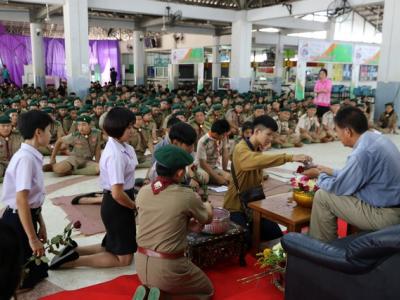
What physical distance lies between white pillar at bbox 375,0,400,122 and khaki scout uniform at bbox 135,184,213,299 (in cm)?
979

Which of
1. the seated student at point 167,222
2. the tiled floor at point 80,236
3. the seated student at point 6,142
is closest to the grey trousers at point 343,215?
the seated student at point 167,222

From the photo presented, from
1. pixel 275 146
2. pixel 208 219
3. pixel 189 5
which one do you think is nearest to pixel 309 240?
pixel 208 219

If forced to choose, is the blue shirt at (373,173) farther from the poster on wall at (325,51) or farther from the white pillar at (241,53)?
the white pillar at (241,53)

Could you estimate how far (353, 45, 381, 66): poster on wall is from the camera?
13164 millimetres

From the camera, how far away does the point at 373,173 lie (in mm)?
2832

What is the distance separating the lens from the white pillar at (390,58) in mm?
→ 10276

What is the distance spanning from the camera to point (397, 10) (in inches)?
400

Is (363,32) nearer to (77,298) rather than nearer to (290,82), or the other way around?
(290,82)

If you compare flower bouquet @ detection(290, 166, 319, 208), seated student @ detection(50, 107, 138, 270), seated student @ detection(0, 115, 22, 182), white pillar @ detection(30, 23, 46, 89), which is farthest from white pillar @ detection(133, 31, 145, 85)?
flower bouquet @ detection(290, 166, 319, 208)

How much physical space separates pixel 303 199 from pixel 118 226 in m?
1.57

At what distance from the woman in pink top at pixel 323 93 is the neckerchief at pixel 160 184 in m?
8.40

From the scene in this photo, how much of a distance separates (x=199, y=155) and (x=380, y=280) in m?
3.35

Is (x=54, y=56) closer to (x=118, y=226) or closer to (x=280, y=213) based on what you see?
(x=118, y=226)

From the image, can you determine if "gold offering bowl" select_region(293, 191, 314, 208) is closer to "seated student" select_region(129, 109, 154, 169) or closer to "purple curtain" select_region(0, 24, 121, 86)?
"seated student" select_region(129, 109, 154, 169)
